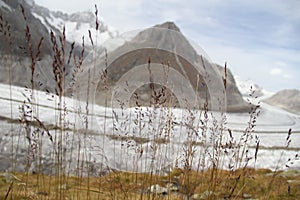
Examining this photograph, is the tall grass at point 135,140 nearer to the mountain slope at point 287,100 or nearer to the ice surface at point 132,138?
the ice surface at point 132,138

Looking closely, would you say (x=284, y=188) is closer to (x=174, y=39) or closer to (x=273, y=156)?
(x=273, y=156)

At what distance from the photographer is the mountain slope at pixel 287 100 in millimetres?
118100

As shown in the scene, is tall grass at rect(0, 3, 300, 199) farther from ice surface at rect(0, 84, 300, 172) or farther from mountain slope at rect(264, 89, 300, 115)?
mountain slope at rect(264, 89, 300, 115)

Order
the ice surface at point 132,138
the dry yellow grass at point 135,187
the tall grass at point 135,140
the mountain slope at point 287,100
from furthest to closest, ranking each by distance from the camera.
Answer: the mountain slope at point 287,100
the ice surface at point 132,138
the dry yellow grass at point 135,187
the tall grass at point 135,140

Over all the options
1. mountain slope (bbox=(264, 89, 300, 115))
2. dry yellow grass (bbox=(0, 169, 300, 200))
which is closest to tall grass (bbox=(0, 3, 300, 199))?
dry yellow grass (bbox=(0, 169, 300, 200))

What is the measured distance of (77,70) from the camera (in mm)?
2438

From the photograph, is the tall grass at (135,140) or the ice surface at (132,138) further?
the ice surface at (132,138)

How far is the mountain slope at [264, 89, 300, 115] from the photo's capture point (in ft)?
387

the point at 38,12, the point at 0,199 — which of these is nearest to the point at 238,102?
the point at 0,199

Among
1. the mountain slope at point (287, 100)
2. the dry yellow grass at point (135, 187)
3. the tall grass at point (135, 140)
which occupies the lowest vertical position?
the dry yellow grass at point (135, 187)

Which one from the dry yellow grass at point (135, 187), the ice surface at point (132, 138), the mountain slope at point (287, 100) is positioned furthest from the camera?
the mountain slope at point (287, 100)

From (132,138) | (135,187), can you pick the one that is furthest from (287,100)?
(135,187)

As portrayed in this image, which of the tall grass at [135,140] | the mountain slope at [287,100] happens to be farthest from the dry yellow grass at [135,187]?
the mountain slope at [287,100]

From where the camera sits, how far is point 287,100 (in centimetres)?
12762
